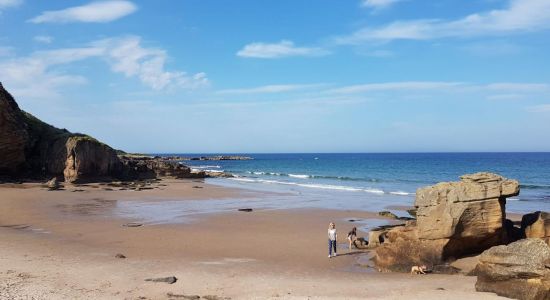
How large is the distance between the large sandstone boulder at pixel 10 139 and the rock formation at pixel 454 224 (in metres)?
→ 43.1

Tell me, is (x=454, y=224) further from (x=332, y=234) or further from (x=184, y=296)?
(x=184, y=296)

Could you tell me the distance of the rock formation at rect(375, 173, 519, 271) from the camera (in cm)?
1709

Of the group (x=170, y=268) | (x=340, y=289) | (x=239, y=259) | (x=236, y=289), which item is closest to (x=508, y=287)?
(x=340, y=289)

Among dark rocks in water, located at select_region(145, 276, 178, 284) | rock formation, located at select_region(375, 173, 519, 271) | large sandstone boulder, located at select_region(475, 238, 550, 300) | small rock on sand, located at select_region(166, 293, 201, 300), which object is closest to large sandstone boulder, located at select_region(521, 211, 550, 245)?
rock formation, located at select_region(375, 173, 519, 271)

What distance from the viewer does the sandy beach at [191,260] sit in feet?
45.2

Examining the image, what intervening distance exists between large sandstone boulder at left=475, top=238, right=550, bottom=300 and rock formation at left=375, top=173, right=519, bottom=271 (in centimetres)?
271

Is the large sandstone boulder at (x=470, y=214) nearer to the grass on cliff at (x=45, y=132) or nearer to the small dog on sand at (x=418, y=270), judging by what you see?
the small dog on sand at (x=418, y=270)

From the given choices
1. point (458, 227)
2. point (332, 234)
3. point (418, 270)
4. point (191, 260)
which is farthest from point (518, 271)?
point (191, 260)

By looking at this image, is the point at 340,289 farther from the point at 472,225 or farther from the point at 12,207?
the point at 12,207

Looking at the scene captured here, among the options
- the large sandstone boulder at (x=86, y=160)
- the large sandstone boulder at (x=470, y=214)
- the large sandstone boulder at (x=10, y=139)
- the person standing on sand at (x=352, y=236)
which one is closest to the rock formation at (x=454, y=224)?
the large sandstone boulder at (x=470, y=214)

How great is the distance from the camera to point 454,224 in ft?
56.0

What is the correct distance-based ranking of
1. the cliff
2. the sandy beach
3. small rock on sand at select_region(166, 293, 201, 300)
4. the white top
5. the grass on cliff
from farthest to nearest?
the grass on cliff, the cliff, the white top, the sandy beach, small rock on sand at select_region(166, 293, 201, 300)

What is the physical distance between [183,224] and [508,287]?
18.5 m

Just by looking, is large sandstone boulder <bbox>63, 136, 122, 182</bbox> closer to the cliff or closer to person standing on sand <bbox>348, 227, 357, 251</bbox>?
the cliff
